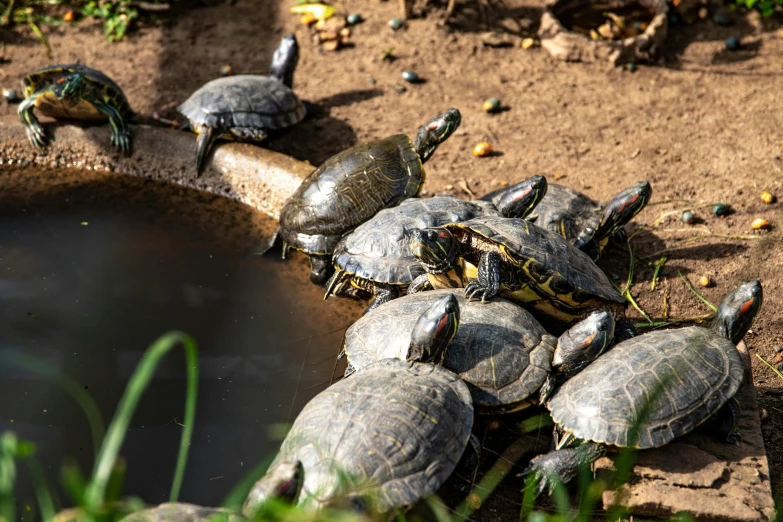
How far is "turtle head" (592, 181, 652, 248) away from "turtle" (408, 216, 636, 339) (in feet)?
2.52

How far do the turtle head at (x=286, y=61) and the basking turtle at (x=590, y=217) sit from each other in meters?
3.17

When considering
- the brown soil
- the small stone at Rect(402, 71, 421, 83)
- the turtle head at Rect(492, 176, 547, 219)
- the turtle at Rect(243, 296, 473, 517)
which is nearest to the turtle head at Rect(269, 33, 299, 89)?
the brown soil

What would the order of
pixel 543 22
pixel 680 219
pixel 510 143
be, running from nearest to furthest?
pixel 680 219
pixel 510 143
pixel 543 22

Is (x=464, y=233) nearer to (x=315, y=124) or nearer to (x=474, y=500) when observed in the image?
(x=474, y=500)

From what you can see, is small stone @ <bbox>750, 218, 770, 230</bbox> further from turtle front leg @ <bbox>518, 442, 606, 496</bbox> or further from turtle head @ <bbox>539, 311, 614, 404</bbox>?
turtle front leg @ <bbox>518, 442, 606, 496</bbox>

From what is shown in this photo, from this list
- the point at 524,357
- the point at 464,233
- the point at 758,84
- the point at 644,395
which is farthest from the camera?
the point at 758,84

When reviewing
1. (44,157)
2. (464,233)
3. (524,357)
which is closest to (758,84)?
→ (464,233)

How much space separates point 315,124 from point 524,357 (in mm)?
3934

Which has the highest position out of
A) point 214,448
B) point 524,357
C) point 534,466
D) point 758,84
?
point 758,84

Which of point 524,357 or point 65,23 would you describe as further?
point 65,23

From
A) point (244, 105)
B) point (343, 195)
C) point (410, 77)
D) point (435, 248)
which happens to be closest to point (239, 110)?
point (244, 105)

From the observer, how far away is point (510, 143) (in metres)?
6.57

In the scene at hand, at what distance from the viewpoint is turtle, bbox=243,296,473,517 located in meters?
3.01

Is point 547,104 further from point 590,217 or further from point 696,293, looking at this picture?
point 696,293
